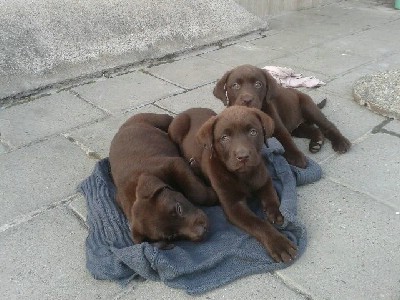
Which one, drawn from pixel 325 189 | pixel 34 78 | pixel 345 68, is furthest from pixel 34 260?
pixel 345 68

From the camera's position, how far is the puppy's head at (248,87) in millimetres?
3879

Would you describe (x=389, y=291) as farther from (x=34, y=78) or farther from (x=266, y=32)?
(x=266, y=32)

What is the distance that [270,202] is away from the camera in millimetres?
3348

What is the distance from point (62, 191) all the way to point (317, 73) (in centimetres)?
365

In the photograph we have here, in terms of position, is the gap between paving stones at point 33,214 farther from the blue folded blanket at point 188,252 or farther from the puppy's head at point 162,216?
the puppy's head at point 162,216

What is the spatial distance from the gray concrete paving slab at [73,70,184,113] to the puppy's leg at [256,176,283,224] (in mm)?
2394

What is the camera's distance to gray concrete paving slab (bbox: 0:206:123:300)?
2.91m

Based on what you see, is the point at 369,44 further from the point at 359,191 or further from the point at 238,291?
the point at 238,291

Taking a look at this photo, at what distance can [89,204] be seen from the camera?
357cm

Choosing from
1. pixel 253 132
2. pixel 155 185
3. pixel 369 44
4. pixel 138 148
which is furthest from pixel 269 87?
pixel 369 44

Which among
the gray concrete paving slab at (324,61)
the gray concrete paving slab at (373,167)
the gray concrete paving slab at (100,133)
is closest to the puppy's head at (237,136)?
the gray concrete paving slab at (373,167)

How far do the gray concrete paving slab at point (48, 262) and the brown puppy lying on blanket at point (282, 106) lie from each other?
5.42 feet

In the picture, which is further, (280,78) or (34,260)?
(280,78)

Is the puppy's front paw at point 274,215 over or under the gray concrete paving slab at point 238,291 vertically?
over
